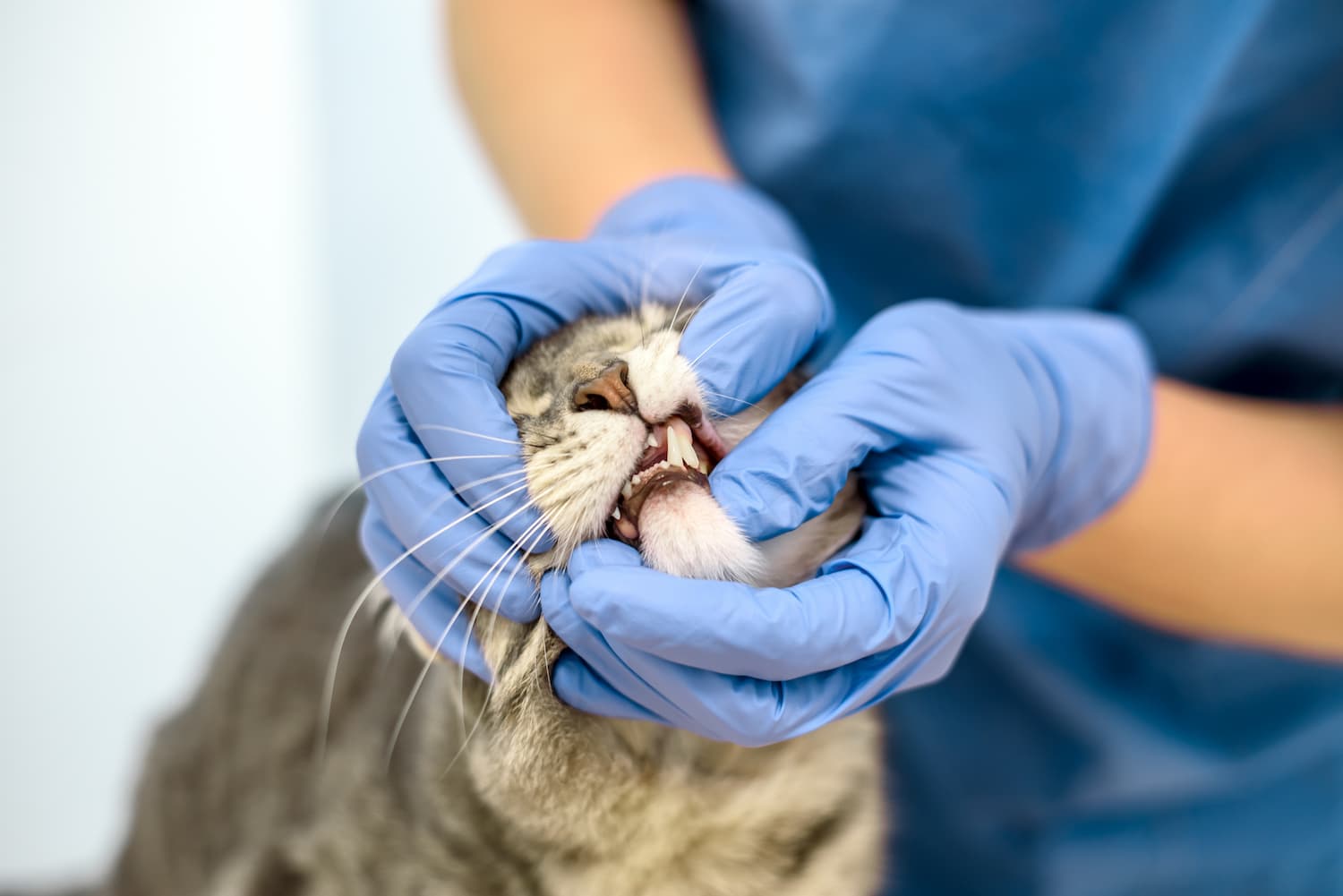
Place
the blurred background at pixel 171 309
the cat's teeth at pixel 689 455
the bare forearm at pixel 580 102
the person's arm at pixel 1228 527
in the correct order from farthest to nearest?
the blurred background at pixel 171 309, the bare forearm at pixel 580 102, the person's arm at pixel 1228 527, the cat's teeth at pixel 689 455

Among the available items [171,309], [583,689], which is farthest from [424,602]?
[171,309]

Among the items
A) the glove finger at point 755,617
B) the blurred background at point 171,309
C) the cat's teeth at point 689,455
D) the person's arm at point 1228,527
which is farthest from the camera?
the blurred background at point 171,309

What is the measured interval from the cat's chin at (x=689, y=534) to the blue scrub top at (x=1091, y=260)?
0.68 metres

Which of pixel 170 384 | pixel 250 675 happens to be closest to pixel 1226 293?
pixel 250 675

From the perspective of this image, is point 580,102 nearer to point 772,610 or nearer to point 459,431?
point 459,431

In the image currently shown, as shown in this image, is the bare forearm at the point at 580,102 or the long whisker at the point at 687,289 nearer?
the long whisker at the point at 687,289

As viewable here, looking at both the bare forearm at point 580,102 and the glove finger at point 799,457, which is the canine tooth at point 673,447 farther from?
the bare forearm at point 580,102

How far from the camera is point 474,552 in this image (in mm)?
808

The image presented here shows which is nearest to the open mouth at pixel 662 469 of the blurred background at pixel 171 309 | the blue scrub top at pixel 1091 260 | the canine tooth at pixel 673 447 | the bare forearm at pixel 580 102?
the canine tooth at pixel 673 447

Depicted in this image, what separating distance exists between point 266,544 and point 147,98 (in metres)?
0.75

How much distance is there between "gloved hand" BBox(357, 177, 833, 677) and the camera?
80 centimetres

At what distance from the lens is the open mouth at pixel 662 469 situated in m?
0.80

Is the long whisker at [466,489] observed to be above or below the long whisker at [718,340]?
below

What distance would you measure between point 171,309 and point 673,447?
1315 mm
